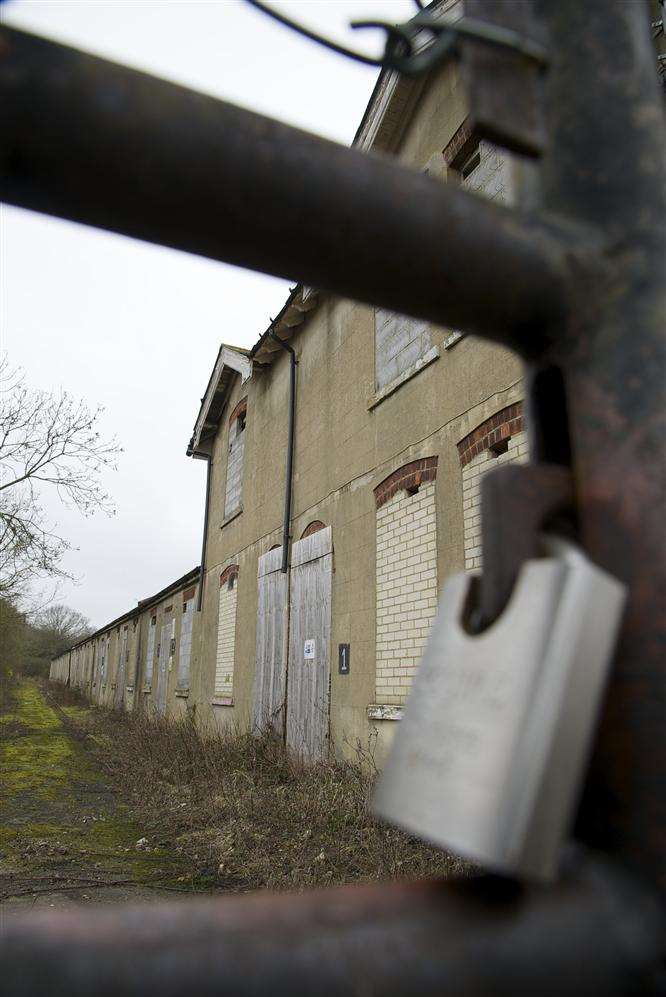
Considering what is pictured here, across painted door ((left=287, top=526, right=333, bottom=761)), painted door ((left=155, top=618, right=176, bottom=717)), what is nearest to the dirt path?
painted door ((left=287, top=526, right=333, bottom=761))

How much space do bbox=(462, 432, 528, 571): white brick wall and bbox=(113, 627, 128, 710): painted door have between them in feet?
73.0

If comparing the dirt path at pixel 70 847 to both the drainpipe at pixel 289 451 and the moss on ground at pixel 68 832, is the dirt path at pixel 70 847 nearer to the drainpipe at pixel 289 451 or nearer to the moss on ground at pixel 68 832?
the moss on ground at pixel 68 832

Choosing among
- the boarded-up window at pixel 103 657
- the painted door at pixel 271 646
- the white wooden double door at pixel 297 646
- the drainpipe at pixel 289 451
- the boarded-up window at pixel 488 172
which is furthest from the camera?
the boarded-up window at pixel 103 657

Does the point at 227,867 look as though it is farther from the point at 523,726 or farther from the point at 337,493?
the point at 523,726

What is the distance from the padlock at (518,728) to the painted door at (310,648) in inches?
307

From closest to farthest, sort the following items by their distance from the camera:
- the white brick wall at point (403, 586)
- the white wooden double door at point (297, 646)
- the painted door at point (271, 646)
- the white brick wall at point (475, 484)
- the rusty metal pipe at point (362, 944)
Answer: the rusty metal pipe at point (362, 944) → the white brick wall at point (475, 484) → the white brick wall at point (403, 586) → the white wooden double door at point (297, 646) → the painted door at point (271, 646)

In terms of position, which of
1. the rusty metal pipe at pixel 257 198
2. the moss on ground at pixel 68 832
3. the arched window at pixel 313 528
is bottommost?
the moss on ground at pixel 68 832

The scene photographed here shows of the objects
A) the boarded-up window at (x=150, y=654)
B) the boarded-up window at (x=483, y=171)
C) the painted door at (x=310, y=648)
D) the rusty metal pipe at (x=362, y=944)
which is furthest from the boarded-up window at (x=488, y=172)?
the boarded-up window at (x=150, y=654)

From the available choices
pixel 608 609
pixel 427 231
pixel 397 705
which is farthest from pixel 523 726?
pixel 397 705

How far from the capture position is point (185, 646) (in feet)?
53.7

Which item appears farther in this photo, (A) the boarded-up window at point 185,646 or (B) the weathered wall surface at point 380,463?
(A) the boarded-up window at point 185,646

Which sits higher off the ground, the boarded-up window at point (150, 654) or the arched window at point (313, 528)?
the arched window at point (313, 528)

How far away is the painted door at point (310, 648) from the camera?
8.35 meters

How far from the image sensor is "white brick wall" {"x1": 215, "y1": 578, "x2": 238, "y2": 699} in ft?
40.1
